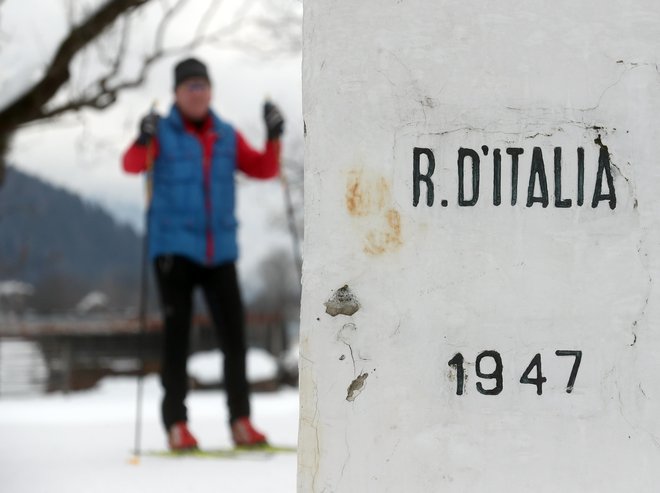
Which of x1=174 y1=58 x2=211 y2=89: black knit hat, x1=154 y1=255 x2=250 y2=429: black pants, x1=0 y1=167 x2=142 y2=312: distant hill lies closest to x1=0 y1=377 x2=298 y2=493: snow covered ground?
x1=154 y1=255 x2=250 y2=429: black pants

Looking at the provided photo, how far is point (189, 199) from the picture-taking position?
3.91 m

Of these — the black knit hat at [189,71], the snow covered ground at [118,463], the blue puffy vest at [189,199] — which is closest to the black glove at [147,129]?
the blue puffy vest at [189,199]

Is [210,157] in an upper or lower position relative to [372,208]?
upper

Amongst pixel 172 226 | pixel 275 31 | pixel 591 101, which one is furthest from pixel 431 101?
pixel 275 31

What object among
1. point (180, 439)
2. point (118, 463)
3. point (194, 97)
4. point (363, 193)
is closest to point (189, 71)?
point (194, 97)

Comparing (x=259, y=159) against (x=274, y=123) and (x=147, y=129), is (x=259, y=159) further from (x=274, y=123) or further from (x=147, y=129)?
(x=147, y=129)

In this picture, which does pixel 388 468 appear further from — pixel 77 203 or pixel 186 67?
pixel 77 203

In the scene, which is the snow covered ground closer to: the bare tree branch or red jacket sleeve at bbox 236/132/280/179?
red jacket sleeve at bbox 236/132/280/179

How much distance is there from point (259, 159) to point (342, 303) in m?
2.50

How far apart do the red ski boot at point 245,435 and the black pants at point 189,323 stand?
38 millimetres

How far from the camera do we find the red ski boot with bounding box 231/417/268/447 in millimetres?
3932

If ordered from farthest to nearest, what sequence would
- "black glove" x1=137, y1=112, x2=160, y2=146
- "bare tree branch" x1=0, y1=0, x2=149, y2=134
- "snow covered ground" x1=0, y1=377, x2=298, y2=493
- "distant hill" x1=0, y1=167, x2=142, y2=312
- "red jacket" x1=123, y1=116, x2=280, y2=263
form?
"distant hill" x1=0, y1=167, x2=142, y2=312 < "bare tree branch" x1=0, y1=0, x2=149, y2=134 < "red jacket" x1=123, y1=116, x2=280, y2=263 < "black glove" x1=137, y1=112, x2=160, y2=146 < "snow covered ground" x1=0, y1=377, x2=298, y2=493

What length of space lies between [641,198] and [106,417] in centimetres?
527

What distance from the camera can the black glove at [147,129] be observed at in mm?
3823
